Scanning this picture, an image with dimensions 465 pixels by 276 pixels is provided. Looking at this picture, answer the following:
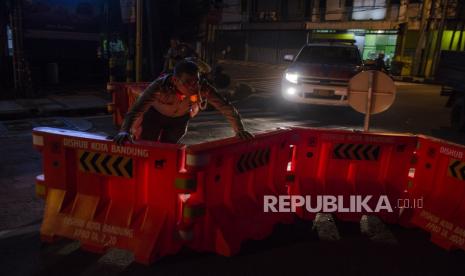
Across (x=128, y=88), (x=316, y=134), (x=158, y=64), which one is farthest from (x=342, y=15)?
(x=316, y=134)

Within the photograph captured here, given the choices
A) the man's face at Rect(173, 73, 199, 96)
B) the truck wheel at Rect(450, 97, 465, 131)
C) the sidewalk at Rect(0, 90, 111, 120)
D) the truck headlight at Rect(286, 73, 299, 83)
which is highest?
the man's face at Rect(173, 73, 199, 96)

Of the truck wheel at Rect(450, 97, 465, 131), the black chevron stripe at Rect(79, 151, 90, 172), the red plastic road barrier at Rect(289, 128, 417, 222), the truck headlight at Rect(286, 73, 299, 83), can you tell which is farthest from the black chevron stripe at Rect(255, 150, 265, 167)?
the truck wheel at Rect(450, 97, 465, 131)

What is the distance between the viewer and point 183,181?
11.8 ft

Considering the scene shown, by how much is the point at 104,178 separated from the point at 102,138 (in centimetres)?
39

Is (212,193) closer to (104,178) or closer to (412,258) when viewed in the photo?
(104,178)

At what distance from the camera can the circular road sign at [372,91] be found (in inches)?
215

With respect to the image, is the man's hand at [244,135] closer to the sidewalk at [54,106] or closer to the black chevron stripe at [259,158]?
the black chevron stripe at [259,158]

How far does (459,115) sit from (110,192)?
10.8 m

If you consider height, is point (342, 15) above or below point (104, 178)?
above

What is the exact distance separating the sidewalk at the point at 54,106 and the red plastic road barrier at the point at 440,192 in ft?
31.2

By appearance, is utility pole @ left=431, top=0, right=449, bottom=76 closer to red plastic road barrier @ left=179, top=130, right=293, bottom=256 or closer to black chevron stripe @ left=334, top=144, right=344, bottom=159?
black chevron stripe @ left=334, top=144, right=344, bottom=159

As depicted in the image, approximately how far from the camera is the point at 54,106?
11781 mm

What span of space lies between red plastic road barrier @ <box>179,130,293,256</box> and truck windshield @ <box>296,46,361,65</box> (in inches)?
357

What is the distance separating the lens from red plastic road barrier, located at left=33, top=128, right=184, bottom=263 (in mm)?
3697
